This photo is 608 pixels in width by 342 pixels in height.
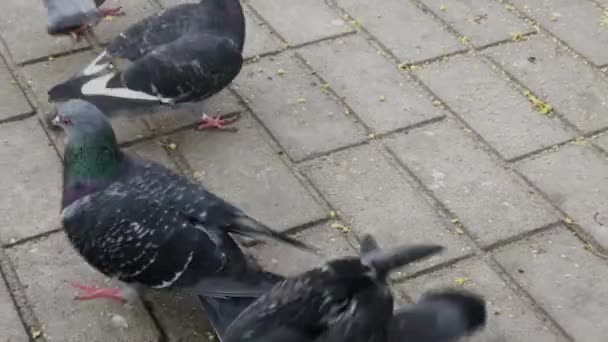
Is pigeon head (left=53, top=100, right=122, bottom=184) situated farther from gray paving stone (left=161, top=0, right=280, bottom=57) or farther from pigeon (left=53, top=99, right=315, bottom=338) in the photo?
gray paving stone (left=161, top=0, right=280, bottom=57)

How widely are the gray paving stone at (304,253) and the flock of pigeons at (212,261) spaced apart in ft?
0.72

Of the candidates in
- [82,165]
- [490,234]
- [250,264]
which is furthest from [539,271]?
[82,165]

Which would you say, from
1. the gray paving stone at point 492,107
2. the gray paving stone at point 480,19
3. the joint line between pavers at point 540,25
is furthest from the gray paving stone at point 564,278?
the gray paving stone at point 480,19

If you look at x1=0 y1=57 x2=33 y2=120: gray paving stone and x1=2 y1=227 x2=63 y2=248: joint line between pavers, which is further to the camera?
x1=0 y1=57 x2=33 y2=120: gray paving stone

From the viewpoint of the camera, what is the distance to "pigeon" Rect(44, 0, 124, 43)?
4.52m

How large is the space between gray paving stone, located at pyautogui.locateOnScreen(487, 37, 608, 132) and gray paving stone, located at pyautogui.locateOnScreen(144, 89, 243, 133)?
1.49 metres

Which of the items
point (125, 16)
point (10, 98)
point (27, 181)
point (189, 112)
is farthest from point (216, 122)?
point (125, 16)

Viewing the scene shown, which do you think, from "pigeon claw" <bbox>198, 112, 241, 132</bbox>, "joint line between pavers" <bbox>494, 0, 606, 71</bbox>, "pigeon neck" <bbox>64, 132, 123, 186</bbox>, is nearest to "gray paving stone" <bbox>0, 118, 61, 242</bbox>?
"pigeon neck" <bbox>64, 132, 123, 186</bbox>

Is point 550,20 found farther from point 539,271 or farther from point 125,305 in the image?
point 125,305

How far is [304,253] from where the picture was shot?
3561mm

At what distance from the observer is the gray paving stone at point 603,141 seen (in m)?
4.21

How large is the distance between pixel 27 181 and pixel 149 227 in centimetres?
108

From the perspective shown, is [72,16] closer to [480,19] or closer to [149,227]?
[149,227]

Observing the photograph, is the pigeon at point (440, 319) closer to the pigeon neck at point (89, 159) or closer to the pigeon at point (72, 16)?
the pigeon neck at point (89, 159)
